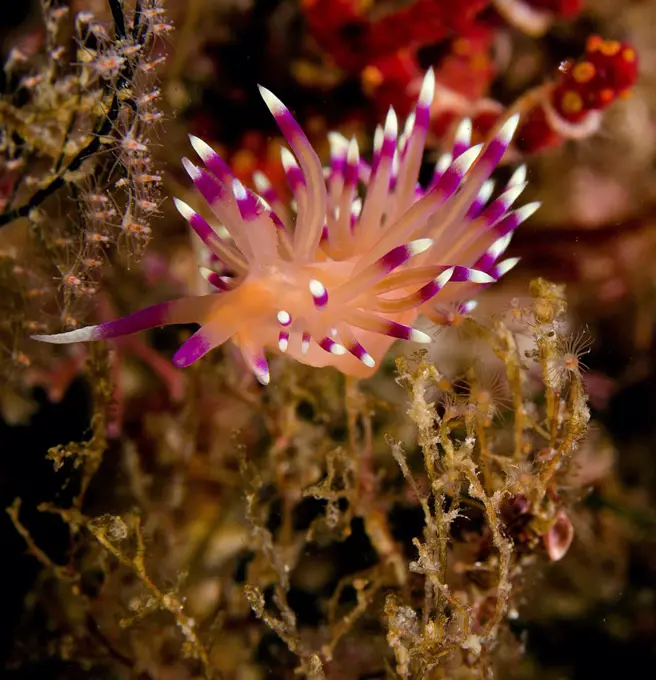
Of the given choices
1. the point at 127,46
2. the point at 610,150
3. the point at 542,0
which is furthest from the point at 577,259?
the point at 127,46

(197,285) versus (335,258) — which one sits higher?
(335,258)

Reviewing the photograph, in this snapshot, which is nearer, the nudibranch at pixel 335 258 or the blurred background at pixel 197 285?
the nudibranch at pixel 335 258

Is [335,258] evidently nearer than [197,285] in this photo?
Yes

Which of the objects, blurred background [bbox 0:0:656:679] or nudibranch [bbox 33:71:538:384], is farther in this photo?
blurred background [bbox 0:0:656:679]

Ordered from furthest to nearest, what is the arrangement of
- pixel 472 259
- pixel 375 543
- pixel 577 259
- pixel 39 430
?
pixel 577 259, pixel 39 430, pixel 375 543, pixel 472 259

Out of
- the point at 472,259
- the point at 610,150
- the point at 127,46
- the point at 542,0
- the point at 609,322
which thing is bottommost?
the point at 609,322

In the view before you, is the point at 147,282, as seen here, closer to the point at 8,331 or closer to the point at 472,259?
the point at 8,331

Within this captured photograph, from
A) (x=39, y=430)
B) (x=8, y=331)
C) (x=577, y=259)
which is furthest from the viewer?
(x=577, y=259)

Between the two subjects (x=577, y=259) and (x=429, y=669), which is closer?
(x=429, y=669)
